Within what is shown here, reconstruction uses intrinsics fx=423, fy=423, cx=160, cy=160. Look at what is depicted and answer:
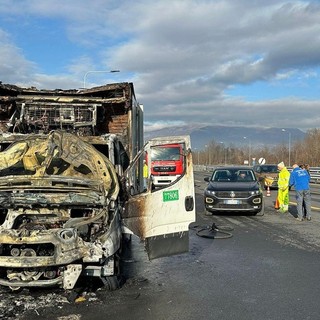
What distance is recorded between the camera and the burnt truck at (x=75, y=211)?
4898 millimetres

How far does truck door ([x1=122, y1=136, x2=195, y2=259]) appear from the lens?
5.79 meters

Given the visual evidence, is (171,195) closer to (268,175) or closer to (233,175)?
(233,175)

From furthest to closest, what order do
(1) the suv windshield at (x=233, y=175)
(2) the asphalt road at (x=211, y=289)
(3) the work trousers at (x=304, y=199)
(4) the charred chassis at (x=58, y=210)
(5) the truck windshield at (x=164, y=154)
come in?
1. (5) the truck windshield at (x=164, y=154)
2. (1) the suv windshield at (x=233, y=175)
3. (3) the work trousers at (x=304, y=199)
4. (4) the charred chassis at (x=58, y=210)
5. (2) the asphalt road at (x=211, y=289)

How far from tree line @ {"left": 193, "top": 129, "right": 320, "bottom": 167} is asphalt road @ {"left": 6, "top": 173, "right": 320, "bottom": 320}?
44310mm

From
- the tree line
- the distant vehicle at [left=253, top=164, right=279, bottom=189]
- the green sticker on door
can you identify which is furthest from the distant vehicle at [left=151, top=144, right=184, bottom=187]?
the tree line

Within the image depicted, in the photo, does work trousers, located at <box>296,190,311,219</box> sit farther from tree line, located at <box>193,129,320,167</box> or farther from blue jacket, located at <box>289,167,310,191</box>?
tree line, located at <box>193,129,320,167</box>

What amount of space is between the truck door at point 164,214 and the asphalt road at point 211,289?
555mm

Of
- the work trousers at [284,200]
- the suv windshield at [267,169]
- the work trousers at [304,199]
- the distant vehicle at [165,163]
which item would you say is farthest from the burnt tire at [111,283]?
the suv windshield at [267,169]

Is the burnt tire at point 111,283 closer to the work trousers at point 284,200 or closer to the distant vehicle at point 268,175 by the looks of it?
the work trousers at point 284,200

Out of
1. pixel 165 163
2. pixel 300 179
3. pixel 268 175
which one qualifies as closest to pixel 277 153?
pixel 268 175

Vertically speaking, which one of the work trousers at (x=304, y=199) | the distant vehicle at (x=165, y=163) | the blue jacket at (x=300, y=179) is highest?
the distant vehicle at (x=165, y=163)

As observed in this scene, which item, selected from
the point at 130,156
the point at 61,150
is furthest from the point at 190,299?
the point at 130,156

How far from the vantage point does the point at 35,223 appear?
5375mm

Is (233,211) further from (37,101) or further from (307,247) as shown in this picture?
(37,101)
